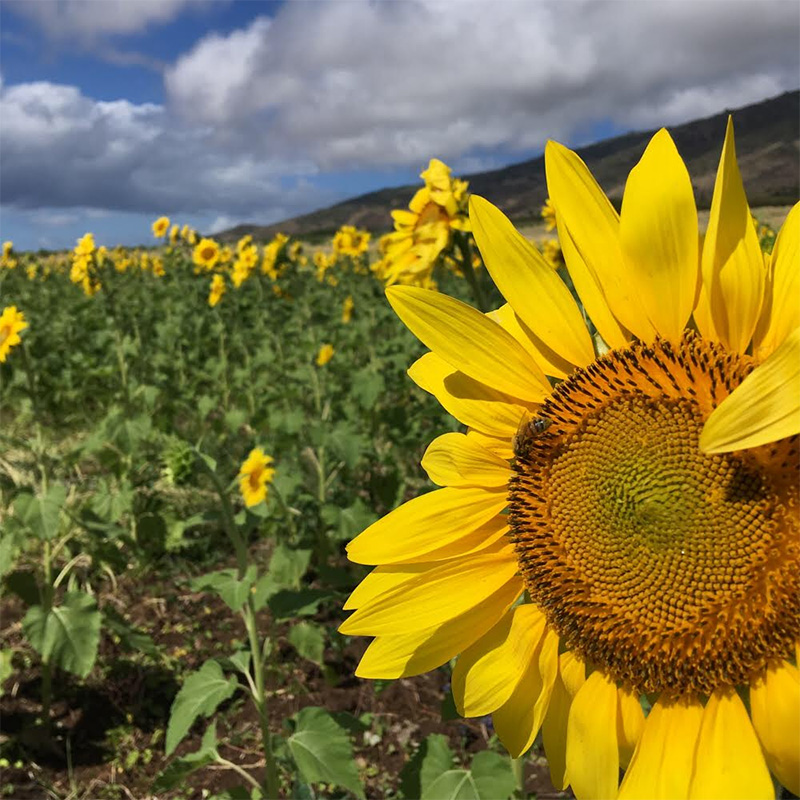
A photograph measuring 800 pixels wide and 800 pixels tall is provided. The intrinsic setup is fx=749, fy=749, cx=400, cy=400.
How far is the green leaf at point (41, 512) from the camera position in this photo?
353 cm

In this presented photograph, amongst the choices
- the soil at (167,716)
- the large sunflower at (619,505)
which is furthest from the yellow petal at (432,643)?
the soil at (167,716)

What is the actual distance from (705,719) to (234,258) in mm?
11201

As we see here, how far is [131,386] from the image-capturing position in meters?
6.52

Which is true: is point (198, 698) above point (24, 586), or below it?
below

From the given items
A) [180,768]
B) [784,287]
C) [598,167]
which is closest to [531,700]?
[784,287]

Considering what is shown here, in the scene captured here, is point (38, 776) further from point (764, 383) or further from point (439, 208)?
point (764, 383)

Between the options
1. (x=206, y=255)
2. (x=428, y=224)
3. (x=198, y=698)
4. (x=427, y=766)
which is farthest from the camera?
(x=206, y=255)

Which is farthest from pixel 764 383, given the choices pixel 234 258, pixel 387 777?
pixel 234 258

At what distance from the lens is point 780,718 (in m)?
0.88

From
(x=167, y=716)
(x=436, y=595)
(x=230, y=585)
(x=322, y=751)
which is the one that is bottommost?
(x=167, y=716)

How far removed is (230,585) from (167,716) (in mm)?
1470

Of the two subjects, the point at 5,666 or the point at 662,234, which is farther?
the point at 5,666

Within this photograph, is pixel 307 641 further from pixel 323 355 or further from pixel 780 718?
pixel 323 355

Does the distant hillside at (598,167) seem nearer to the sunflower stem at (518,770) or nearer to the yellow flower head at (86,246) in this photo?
the yellow flower head at (86,246)
